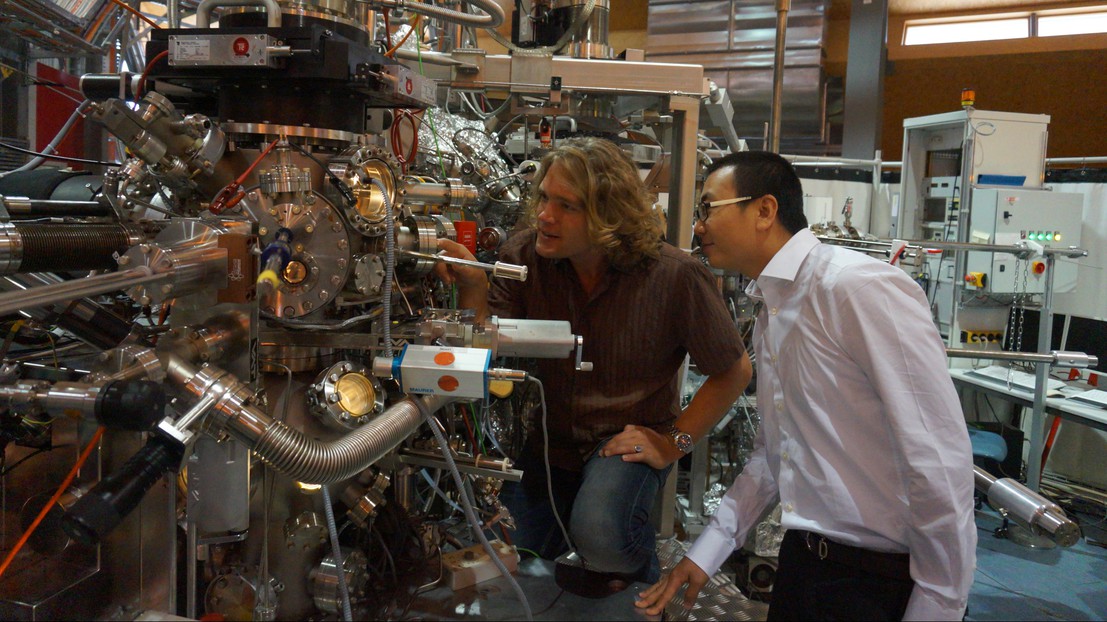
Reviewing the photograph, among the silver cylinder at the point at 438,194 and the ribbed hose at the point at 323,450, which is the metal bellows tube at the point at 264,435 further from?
the silver cylinder at the point at 438,194

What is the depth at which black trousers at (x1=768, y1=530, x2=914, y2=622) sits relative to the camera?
1.48 meters

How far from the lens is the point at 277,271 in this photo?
1.44 m

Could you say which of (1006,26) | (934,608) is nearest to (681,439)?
(934,608)

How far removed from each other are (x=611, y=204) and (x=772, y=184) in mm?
491

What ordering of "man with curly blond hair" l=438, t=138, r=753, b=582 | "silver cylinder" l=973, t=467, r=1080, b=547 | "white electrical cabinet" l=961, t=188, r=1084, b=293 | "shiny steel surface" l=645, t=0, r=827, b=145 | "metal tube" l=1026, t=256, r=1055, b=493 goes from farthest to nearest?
"shiny steel surface" l=645, t=0, r=827, b=145
"white electrical cabinet" l=961, t=188, r=1084, b=293
"metal tube" l=1026, t=256, r=1055, b=493
"man with curly blond hair" l=438, t=138, r=753, b=582
"silver cylinder" l=973, t=467, r=1080, b=547

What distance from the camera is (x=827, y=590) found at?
1551mm

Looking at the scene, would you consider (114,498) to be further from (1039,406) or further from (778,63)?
(1039,406)

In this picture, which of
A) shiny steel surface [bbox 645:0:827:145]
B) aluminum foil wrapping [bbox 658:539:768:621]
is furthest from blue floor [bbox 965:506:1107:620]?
shiny steel surface [bbox 645:0:827:145]

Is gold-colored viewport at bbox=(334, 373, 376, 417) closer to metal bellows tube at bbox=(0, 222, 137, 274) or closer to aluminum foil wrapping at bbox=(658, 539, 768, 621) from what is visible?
metal bellows tube at bbox=(0, 222, 137, 274)

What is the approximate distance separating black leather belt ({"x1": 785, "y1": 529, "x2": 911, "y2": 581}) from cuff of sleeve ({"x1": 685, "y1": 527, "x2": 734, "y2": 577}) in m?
0.16

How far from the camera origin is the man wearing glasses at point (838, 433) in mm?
1320

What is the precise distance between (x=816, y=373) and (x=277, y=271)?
1000 millimetres

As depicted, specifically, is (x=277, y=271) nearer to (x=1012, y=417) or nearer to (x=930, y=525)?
(x=930, y=525)

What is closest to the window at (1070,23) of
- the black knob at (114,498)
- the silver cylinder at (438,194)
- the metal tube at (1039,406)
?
the metal tube at (1039,406)
